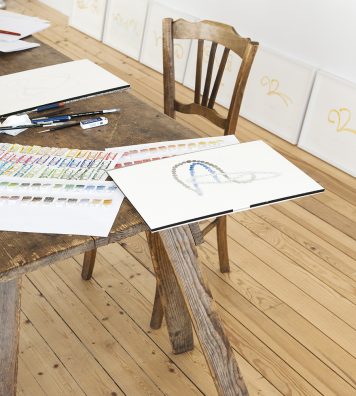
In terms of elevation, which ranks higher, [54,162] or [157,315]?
Answer: [54,162]

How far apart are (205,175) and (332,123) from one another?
186cm

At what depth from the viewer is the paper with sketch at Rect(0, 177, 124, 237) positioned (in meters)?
1.12

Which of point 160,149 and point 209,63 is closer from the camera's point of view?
point 160,149

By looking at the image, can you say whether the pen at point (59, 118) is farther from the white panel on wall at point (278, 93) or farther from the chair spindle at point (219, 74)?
the white panel on wall at point (278, 93)

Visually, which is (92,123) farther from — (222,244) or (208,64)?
(222,244)

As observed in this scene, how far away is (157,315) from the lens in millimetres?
1990

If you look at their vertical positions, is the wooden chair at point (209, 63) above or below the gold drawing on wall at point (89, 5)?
above

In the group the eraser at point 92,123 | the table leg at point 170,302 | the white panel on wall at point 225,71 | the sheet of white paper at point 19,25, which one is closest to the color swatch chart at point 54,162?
the eraser at point 92,123

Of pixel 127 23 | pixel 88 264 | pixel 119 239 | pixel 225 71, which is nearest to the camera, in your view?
pixel 119 239

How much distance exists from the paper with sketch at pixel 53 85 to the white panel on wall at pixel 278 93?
5.09ft

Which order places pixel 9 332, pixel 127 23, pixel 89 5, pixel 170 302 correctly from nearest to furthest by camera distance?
pixel 9 332 < pixel 170 302 < pixel 127 23 < pixel 89 5

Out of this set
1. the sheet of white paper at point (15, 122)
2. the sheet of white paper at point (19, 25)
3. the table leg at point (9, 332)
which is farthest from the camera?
the sheet of white paper at point (19, 25)

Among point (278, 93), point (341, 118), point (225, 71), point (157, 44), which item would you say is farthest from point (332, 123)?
point (157, 44)

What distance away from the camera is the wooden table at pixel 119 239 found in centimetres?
108
